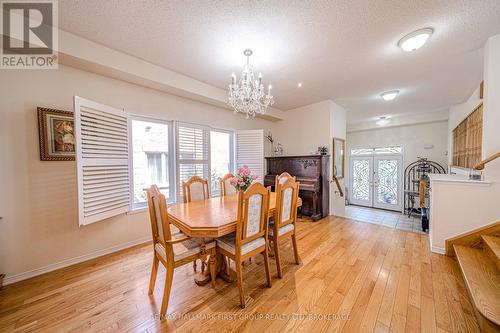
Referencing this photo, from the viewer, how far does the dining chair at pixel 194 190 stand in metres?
2.67

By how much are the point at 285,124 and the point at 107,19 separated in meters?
4.06

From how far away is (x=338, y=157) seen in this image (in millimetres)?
4574

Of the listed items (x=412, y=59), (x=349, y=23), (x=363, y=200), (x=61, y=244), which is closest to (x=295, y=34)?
(x=349, y=23)

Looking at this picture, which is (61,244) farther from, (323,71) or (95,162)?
(323,71)

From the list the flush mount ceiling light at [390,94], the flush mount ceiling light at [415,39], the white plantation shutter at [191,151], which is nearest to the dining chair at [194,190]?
the white plantation shutter at [191,151]

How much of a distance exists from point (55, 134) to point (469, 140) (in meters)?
6.54

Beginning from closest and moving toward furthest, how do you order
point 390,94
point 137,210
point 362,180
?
point 137,210
point 390,94
point 362,180

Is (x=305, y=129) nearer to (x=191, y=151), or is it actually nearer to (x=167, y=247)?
(x=191, y=151)

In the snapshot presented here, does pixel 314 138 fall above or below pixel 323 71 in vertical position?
below

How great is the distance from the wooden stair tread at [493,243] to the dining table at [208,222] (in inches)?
91.9

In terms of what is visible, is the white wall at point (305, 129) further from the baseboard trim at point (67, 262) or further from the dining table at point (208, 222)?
the baseboard trim at point (67, 262)

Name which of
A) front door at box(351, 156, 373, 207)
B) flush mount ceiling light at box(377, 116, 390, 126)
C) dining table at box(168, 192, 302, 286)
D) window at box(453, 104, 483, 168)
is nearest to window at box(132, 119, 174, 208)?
Result: dining table at box(168, 192, 302, 286)

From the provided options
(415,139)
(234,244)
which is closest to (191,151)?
(234,244)

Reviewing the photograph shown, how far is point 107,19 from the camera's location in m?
1.83
